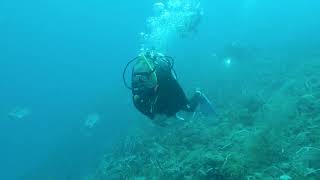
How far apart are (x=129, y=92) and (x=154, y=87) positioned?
794 inches

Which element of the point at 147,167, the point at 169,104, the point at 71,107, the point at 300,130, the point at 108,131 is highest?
the point at 169,104

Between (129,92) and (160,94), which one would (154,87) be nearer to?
(160,94)

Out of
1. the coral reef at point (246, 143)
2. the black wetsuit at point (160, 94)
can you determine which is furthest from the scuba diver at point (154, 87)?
the coral reef at point (246, 143)

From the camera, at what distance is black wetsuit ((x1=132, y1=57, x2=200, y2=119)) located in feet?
17.6

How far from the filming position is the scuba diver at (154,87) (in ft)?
17.5

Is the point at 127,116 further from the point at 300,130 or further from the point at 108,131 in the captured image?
the point at 300,130

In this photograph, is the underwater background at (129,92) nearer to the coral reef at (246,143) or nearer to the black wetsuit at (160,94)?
the coral reef at (246,143)

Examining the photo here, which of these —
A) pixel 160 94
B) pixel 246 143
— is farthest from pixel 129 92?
pixel 160 94

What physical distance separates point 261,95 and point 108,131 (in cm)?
1249

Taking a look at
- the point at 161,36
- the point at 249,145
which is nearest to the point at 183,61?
the point at 161,36

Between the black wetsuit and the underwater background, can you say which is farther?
the underwater background

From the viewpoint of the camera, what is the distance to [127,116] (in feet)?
74.8

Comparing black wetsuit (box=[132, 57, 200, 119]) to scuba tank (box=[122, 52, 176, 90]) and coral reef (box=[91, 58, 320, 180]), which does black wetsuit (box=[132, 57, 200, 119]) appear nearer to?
scuba tank (box=[122, 52, 176, 90])

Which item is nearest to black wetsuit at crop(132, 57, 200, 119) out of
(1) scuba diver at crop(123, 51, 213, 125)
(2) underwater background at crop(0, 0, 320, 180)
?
(1) scuba diver at crop(123, 51, 213, 125)
